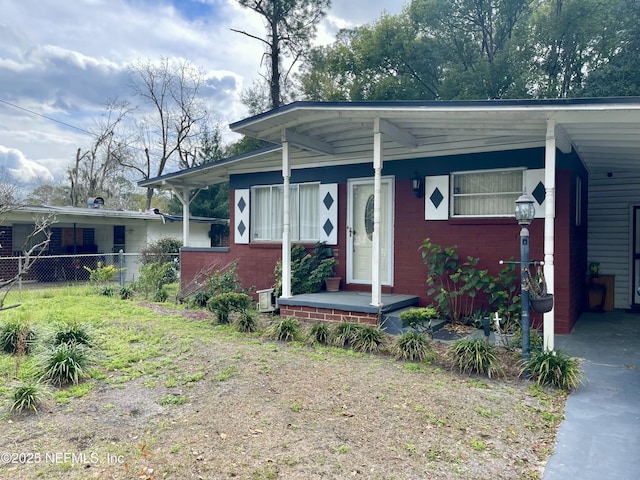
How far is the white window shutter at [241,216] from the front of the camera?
9.23 m

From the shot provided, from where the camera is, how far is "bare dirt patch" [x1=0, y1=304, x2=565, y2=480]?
274cm

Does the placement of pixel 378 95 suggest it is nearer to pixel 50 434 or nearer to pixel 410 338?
pixel 410 338

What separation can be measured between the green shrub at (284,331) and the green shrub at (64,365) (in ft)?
7.34

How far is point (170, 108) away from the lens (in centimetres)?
2527

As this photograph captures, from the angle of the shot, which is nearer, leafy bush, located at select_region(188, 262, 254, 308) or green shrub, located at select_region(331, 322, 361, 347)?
green shrub, located at select_region(331, 322, 361, 347)

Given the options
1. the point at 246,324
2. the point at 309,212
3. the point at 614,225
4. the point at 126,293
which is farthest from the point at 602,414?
the point at 126,293

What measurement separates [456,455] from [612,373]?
102 inches

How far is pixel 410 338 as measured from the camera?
5055 mm

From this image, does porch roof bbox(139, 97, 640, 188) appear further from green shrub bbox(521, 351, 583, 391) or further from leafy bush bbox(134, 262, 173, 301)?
leafy bush bbox(134, 262, 173, 301)

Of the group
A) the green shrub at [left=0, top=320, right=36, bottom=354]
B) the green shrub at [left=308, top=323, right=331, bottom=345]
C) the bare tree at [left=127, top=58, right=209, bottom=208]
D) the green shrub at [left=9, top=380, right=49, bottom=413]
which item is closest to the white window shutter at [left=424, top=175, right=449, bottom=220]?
the green shrub at [left=308, top=323, right=331, bottom=345]

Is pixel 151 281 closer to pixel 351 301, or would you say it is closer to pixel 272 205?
pixel 272 205

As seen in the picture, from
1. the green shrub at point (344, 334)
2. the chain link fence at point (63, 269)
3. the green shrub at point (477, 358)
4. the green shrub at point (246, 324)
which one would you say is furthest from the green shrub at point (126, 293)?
the green shrub at point (477, 358)

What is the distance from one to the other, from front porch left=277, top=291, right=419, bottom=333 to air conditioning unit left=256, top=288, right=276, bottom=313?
1.83 ft

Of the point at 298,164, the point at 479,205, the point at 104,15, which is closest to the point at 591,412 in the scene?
the point at 479,205
